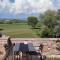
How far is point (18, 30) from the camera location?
21.7 m

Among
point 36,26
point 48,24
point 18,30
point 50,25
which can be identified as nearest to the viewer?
point 50,25

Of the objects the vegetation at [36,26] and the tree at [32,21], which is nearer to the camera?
the vegetation at [36,26]

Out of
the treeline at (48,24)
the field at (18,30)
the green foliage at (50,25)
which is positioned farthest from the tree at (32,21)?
the green foliage at (50,25)

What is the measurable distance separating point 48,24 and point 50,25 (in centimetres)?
22

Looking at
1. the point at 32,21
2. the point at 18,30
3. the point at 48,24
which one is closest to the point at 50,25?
the point at 48,24

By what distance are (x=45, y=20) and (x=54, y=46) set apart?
3950mm

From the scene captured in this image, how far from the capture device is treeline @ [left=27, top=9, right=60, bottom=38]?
64.1 ft

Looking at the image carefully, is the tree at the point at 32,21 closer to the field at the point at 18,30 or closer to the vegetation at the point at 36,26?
the vegetation at the point at 36,26

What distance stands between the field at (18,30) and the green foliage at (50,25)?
730 millimetres

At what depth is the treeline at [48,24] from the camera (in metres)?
19.5

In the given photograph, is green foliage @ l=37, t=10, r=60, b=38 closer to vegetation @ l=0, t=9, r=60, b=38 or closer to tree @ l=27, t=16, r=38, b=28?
vegetation @ l=0, t=9, r=60, b=38

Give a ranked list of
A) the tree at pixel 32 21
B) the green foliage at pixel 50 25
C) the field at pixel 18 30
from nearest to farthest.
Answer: the green foliage at pixel 50 25 → the field at pixel 18 30 → the tree at pixel 32 21

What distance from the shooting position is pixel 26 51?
10117mm

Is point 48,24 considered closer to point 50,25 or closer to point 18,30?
point 50,25
